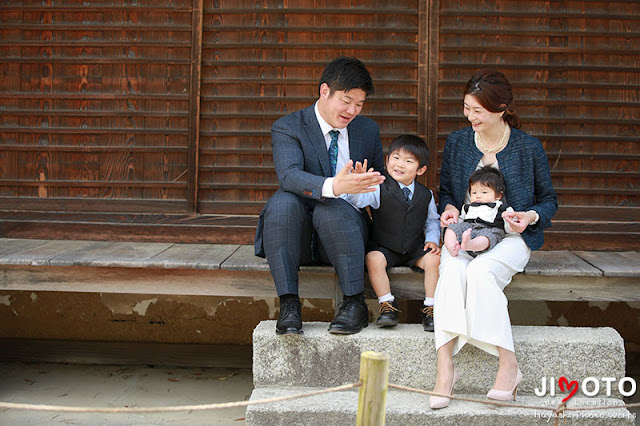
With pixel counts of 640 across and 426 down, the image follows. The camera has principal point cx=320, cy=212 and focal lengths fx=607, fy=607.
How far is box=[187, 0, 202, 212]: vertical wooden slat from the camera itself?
4.45 metres

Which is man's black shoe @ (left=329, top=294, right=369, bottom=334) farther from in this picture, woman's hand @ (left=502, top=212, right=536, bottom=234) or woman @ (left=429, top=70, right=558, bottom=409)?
woman's hand @ (left=502, top=212, right=536, bottom=234)

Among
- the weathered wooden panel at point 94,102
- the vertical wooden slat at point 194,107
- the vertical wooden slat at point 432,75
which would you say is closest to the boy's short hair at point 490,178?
the vertical wooden slat at point 432,75

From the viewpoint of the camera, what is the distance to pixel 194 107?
4.46 metres

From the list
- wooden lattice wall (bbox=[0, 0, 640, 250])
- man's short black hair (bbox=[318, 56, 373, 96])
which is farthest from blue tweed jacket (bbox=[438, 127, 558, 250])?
wooden lattice wall (bbox=[0, 0, 640, 250])

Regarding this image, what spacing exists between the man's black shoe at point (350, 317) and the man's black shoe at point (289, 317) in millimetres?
184

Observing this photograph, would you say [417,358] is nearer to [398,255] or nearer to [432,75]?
[398,255]

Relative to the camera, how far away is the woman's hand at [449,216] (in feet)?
10.8

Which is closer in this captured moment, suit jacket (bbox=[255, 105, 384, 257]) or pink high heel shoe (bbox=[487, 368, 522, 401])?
pink high heel shoe (bbox=[487, 368, 522, 401])

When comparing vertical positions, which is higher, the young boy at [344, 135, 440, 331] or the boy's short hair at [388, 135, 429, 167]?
the boy's short hair at [388, 135, 429, 167]

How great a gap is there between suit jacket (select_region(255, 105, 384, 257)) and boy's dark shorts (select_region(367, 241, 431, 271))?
449mm

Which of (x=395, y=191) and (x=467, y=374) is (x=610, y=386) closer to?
(x=467, y=374)

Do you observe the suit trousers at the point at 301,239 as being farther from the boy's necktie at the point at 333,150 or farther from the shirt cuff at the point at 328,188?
the boy's necktie at the point at 333,150

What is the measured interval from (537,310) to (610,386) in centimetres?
175

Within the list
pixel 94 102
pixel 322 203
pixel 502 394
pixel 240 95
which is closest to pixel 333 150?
pixel 322 203
